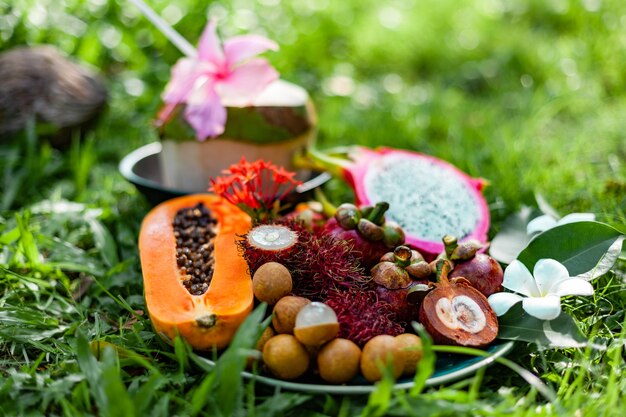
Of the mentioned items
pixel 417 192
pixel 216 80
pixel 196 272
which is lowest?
pixel 196 272

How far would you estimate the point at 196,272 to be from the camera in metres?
1.73

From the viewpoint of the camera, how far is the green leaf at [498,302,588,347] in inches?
59.5

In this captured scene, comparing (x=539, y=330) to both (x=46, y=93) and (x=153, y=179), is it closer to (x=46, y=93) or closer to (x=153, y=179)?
(x=153, y=179)

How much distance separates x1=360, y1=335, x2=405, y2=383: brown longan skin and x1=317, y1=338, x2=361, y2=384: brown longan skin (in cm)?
2

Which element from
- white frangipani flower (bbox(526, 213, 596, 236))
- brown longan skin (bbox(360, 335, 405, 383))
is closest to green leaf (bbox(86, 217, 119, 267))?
brown longan skin (bbox(360, 335, 405, 383))

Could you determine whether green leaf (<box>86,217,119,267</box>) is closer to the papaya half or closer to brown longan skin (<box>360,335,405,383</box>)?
the papaya half

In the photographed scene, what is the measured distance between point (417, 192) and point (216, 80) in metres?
0.80

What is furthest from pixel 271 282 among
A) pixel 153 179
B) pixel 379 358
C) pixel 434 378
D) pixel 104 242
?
pixel 153 179

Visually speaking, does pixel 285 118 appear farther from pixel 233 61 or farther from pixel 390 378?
pixel 390 378

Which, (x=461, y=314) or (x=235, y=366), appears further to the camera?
(x=461, y=314)

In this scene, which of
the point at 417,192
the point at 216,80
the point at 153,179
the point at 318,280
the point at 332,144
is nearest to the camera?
the point at 318,280

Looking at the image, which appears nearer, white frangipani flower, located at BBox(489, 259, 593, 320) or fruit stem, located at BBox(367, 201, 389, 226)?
white frangipani flower, located at BBox(489, 259, 593, 320)

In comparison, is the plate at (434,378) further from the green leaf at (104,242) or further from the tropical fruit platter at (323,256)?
the green leaf at (104,242)

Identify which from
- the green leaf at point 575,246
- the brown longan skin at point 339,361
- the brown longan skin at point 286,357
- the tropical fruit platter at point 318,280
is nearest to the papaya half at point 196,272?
the tropical fruit platter at point 318,280
